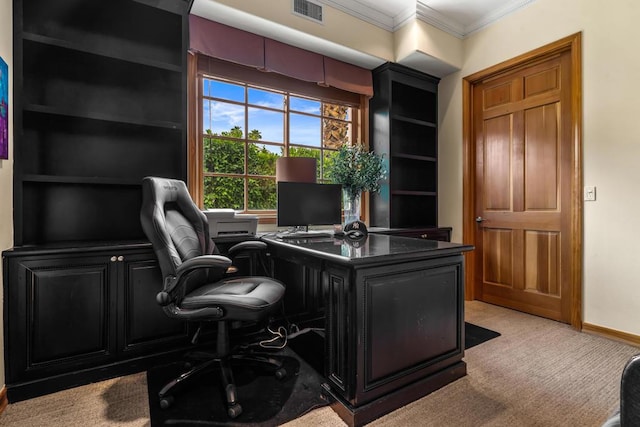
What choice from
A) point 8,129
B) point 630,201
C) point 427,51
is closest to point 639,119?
point 630,201

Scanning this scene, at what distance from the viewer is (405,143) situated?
3.96m

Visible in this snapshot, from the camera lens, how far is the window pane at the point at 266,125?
3.08 meters

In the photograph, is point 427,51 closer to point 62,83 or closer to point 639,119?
point 639,119

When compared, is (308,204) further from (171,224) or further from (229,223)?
(171,224)

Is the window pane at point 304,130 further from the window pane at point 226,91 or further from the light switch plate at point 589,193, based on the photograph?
the light switch plate at point 589,193

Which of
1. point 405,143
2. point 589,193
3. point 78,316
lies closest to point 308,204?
point 78,316

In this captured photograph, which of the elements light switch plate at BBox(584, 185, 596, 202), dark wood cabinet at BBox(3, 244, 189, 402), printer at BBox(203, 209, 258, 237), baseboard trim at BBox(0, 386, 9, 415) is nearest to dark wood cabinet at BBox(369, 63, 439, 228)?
light switch plate at BBox(584, 185, 596, 202)

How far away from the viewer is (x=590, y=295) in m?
2.66

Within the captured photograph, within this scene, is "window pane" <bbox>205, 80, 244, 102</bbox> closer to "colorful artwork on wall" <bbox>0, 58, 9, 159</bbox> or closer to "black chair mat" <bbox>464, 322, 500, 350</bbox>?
"colorful artwork on wall" <bbox>0, 58, 9, 159</bbox>

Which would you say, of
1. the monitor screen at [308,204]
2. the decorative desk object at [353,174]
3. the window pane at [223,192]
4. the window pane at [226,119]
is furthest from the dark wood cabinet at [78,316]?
the decorative desk object at [353,174]

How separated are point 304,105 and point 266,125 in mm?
520

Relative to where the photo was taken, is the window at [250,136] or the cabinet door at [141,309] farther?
the window at [250,136]

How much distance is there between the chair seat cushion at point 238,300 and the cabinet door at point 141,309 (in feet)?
1.40

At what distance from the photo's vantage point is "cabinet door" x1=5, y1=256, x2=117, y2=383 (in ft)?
5.65
